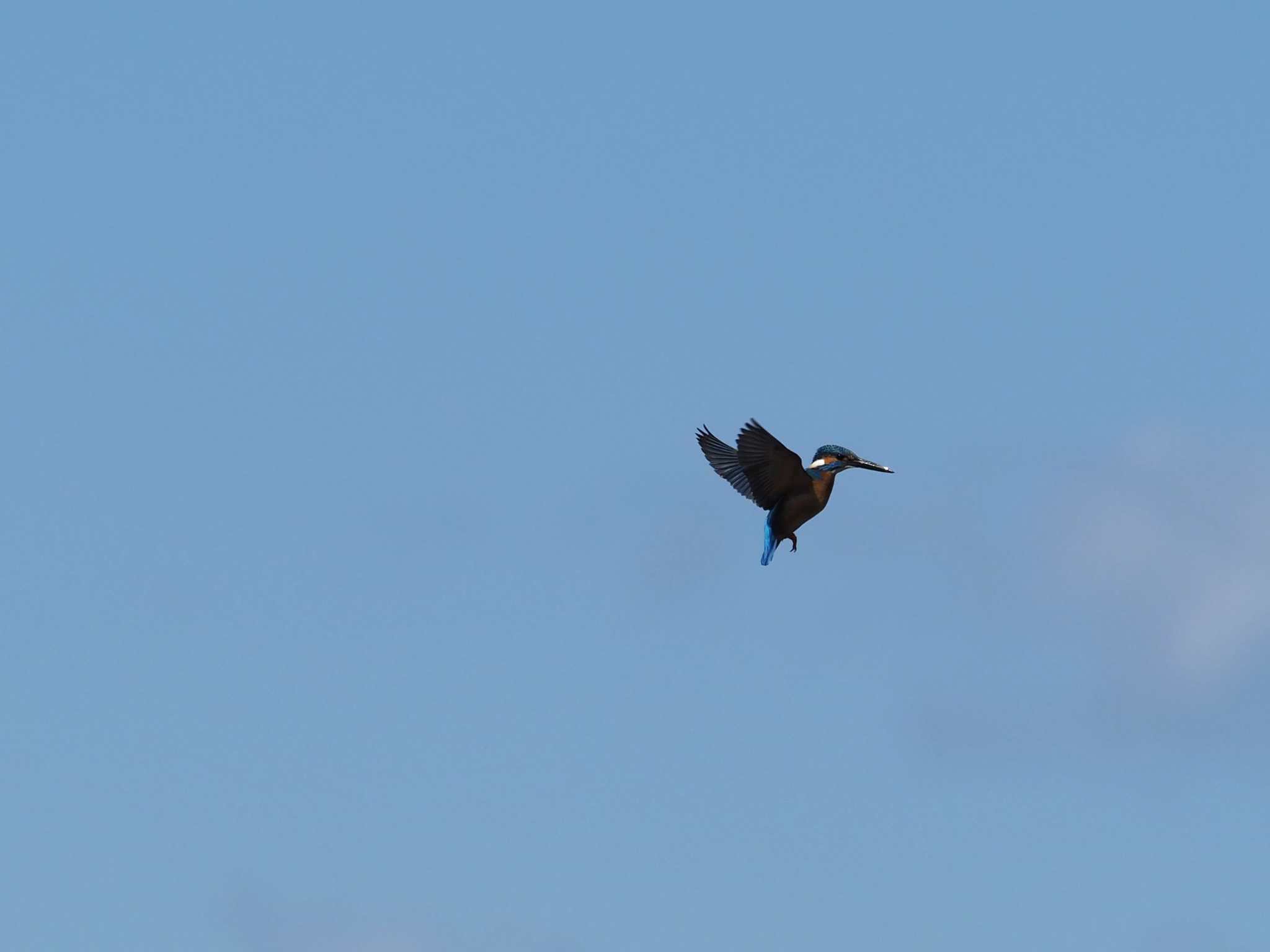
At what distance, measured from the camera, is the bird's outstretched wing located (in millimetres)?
112812

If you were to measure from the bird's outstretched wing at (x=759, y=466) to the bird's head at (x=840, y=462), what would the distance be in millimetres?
913

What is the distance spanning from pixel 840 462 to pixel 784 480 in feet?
6.32

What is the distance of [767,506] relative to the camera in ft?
377

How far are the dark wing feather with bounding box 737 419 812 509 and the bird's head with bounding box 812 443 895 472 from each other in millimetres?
852

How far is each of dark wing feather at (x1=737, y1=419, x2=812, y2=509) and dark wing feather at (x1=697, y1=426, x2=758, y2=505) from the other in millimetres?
286

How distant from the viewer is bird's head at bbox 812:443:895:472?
11450 cm

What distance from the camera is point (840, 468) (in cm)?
11488

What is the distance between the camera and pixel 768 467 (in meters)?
114

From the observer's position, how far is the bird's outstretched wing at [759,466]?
112812mm

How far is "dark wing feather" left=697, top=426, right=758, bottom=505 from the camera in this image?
115m

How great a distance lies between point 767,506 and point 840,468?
7.48ft

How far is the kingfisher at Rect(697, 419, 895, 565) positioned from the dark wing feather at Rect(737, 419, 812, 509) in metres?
0.02

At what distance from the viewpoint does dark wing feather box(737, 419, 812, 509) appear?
113 m

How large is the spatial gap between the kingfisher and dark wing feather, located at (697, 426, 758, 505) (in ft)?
0.08
